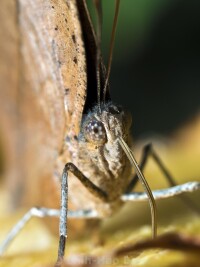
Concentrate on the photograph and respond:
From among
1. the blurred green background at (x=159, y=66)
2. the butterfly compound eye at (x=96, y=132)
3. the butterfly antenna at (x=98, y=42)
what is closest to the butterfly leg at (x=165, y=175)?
the butterfly compound eye at (x=96, y=132)

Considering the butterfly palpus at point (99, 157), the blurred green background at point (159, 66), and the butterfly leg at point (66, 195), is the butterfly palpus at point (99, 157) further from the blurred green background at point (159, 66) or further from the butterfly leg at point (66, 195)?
the blurred green background at point (159, 66)

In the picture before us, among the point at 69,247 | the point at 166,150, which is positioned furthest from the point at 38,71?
the point at 166,150

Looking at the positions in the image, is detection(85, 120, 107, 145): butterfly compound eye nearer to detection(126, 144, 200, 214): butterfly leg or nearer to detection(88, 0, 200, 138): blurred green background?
detection(126, 144, 200, 214): butterfly leg

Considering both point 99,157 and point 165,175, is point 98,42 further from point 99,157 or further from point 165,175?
point 165,175

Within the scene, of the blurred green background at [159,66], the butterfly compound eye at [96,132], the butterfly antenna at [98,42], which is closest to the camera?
the butterfly antenna at [98,42]

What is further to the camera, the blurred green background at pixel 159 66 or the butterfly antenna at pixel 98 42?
the blurred green background at pixel 159 66

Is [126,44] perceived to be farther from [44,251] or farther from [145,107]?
[44,251]

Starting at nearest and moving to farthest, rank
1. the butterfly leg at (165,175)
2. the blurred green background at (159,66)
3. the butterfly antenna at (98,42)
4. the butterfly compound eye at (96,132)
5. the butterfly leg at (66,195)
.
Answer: the butterfly antenna at (98,42)
the butterfly leg at (66,195)
the butterfly compound eye at (96,132)
the butterfly leg at (165,175)
the blurred green background at (159,66)
